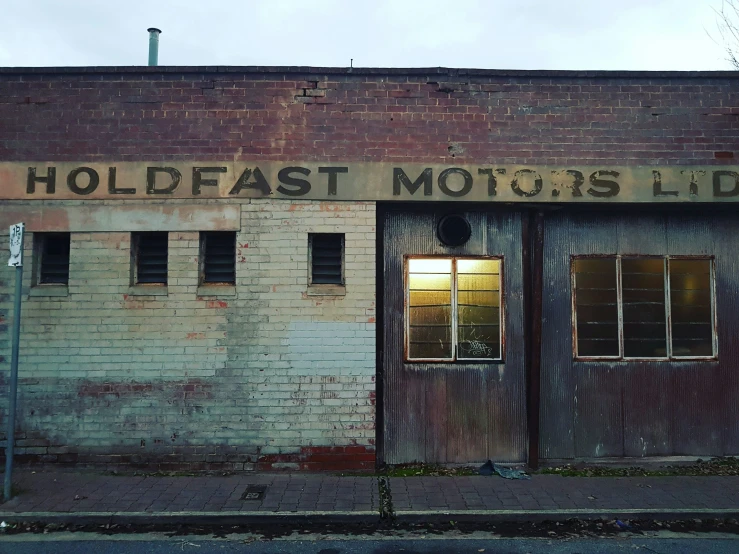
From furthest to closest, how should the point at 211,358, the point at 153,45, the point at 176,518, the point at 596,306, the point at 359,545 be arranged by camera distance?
1. the point at 153,45
2. the point at 596,306
3. the point at 211,358
4. the point at 176,518
5. the point at 359,545

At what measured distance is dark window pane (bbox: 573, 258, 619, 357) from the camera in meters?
8.09

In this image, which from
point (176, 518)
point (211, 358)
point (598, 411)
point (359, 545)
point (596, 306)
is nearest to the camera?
point (359, 545)

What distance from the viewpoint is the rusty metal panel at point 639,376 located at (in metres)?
7.97

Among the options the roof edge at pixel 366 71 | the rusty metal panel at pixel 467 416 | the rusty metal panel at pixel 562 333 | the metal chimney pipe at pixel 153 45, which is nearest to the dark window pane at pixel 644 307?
the rusty metal panel at pixel 562 333

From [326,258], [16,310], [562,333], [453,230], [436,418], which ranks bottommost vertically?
[436,418]

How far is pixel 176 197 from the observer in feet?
25.5

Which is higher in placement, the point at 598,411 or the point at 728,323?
the point at 728,323

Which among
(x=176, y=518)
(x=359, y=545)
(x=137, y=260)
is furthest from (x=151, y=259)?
(x=359, y=545)

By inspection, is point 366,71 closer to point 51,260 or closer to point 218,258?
point 218,258

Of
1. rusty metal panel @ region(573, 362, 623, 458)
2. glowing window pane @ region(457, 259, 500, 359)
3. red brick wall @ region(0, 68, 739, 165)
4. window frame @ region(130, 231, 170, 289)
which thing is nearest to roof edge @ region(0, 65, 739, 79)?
red brick wall @ region(0, 68, 739, 165)

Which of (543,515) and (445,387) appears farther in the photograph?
(445,387)

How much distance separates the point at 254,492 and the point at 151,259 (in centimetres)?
339

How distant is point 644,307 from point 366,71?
5.04m

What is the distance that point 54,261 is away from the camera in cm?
794
